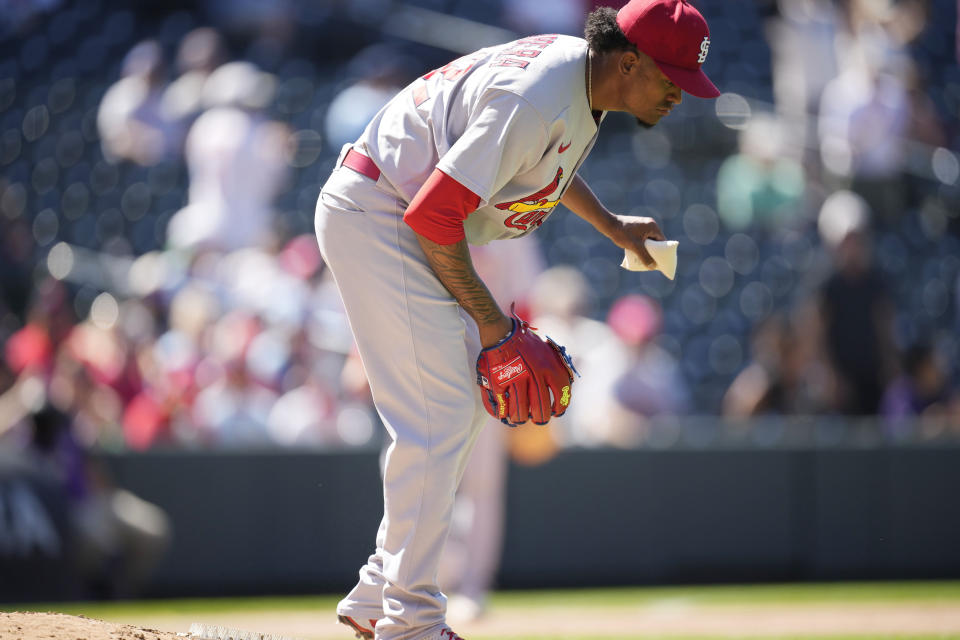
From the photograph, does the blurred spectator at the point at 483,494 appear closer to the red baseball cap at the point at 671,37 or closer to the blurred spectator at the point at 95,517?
the blurred spectator at the point at 95,517

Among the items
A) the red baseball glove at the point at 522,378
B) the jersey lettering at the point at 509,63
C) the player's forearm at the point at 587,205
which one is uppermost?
the jersey lettering at the point at 509,63

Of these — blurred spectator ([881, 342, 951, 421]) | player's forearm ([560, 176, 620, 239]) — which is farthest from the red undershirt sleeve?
blurred spectator ([881, 342, 951, 421])

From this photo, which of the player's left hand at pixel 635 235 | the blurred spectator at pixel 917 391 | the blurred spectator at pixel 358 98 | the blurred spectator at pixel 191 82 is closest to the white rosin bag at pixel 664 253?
the player's left hand at pixel 635 235

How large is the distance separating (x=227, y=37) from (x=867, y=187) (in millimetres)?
6373

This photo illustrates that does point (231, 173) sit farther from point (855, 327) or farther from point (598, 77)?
point (598, 77)

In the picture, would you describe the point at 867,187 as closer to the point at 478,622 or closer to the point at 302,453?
the point at 302,453

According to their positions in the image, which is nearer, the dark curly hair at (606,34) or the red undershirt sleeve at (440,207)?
the red undershirt sleeve at (440,207)

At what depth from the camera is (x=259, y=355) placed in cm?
912

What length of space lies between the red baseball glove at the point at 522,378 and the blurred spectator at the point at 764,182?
7776 mm

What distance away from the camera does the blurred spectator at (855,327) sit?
372 inches

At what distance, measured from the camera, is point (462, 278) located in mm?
3676

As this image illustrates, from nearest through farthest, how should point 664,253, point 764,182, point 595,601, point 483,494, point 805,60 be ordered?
point 664,253 < point 483,494 < point 595,601 < point 764,182 < point 805,60

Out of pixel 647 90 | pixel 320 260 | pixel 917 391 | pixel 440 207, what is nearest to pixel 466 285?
pixel 440 207

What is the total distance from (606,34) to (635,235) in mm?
811
